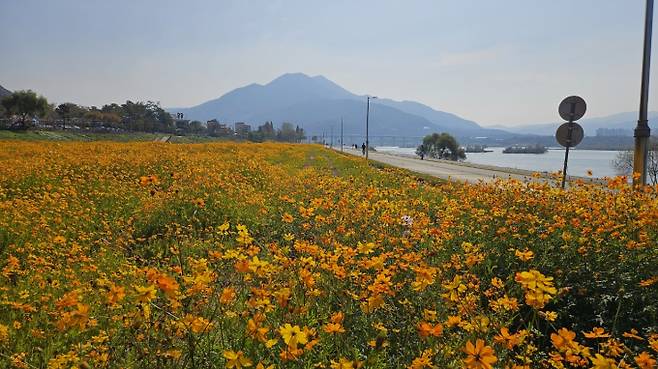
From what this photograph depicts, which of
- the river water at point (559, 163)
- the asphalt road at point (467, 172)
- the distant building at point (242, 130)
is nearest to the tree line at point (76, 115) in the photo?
the distant building at point (242, 130)

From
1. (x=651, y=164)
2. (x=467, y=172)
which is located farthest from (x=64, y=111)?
(x=651, y=164)

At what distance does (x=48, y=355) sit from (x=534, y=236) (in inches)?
152

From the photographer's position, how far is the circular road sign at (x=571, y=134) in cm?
939

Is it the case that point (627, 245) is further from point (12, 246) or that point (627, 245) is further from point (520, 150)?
point (520, 150)

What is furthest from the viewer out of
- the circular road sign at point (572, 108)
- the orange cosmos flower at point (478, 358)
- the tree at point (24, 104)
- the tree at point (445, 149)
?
the tree at point (445, 149)

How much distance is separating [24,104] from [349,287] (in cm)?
6703

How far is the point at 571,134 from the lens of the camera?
9461mm

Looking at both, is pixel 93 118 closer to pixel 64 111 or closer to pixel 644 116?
pixel 64 111

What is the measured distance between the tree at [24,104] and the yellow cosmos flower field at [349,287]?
200 ft

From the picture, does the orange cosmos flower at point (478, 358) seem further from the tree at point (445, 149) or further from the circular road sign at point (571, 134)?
the tree at point (445, 149)

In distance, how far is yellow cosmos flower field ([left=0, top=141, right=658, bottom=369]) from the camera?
199cm

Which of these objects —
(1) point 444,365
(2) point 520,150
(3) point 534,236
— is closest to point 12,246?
(1) point 444,365

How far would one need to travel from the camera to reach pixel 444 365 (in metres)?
2.15

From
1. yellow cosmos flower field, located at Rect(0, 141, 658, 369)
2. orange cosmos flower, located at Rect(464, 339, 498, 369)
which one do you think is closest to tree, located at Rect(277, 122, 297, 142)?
yellow cosmos flower field, located at Rect(0, 141, 658, 369)
